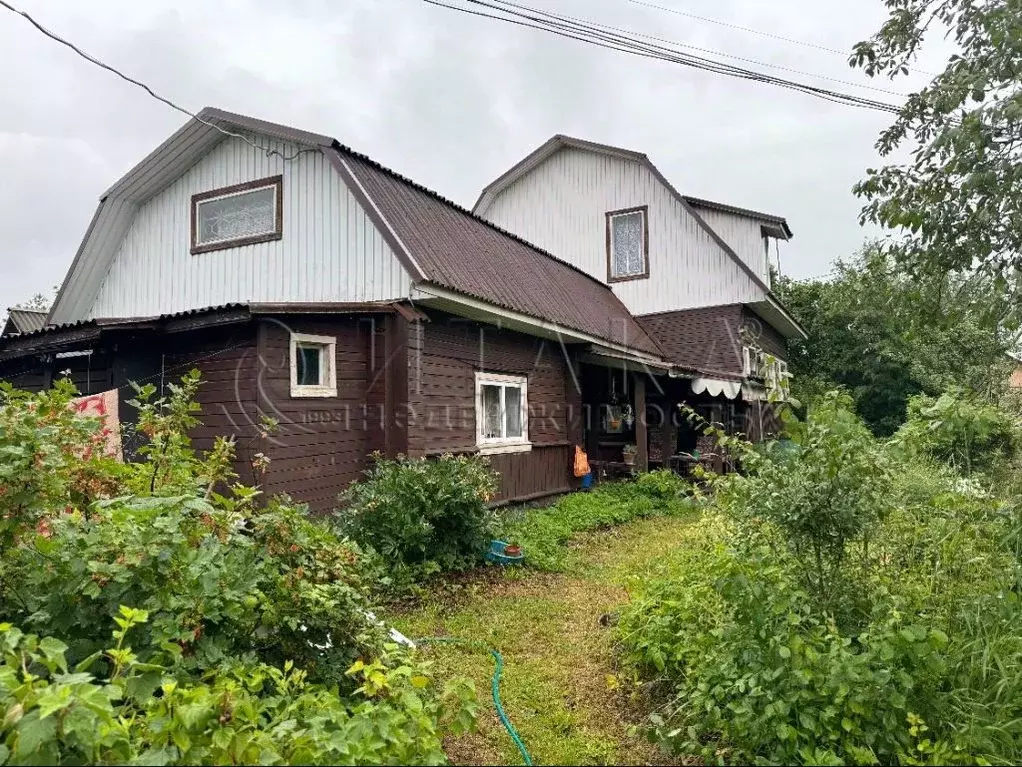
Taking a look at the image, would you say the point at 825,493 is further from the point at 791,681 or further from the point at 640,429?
the point at 640,429

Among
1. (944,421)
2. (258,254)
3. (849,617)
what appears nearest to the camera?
(849,617)

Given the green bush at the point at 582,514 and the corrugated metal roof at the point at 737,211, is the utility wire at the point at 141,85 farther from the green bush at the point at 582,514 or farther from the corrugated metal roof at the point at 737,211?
the corrugated metal roof at the point at 737,211

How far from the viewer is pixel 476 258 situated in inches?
384

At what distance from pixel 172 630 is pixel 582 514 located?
297 inches

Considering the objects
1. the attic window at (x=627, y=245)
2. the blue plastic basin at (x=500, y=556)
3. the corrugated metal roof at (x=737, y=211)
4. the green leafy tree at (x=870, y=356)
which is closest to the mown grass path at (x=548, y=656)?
the blue plastic basin at (x=500, y=556)

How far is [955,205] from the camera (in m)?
4.29

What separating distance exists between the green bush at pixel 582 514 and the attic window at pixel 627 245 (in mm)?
6313

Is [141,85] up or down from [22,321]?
up

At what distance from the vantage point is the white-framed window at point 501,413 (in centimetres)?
920

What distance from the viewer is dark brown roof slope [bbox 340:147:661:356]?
830 centimetres

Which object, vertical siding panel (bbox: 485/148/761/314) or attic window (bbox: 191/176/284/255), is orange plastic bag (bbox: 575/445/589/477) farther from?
attic window (bbox: 191/176/284/255)

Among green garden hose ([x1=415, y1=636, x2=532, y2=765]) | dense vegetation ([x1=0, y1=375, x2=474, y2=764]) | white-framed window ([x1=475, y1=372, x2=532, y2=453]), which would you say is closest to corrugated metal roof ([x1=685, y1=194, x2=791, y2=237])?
white-framed window ([x1=475, y1=372, x2=532, y2=453])

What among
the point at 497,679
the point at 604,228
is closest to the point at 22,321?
the point at 497,679

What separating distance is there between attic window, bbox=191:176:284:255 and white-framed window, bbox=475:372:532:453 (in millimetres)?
3793
